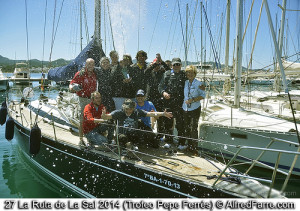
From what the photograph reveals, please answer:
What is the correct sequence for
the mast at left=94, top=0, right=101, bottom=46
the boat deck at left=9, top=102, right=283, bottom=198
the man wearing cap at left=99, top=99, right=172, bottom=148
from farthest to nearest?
the mast at left=94, top=0, right=101, bottom=46
the man wearing cap at left=99, top=99, right=172, bottom=148
the boat deck at left=9, top=102, right=283, bottom=198

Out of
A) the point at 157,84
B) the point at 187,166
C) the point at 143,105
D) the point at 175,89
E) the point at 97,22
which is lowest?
the point at 187,166

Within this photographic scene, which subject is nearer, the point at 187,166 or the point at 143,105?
the point at 187,166

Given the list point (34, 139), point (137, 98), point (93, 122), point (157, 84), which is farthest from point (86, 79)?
point (34, 139)

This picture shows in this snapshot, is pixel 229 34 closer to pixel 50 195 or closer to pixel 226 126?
pixel 226 126

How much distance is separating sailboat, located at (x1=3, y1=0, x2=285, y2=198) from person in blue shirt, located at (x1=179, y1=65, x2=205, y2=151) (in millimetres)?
522

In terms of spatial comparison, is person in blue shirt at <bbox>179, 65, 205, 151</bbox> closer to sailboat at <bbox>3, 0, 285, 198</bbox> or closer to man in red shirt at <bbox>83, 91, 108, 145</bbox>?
sailboat at <bbox>3, 0, 285, 198</bbox>

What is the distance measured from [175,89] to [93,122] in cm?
194

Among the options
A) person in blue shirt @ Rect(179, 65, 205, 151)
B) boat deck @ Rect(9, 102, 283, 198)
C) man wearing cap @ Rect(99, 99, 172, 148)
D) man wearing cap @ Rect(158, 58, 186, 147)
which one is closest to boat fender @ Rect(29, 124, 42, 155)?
boat deck @ Rect(9, 102, 283, 198)

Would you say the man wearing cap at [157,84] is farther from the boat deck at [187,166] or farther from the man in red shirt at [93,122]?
the man in red shirt at [93,122]

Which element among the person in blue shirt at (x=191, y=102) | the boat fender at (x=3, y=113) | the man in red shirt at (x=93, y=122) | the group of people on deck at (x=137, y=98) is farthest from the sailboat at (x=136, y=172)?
the boat fender at (x=3, y=113)

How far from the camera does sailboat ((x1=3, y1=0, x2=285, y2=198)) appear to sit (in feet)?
10.9

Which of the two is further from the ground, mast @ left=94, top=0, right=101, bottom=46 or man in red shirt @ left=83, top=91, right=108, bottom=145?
mast @ left=94, top=0, right=101, bottom=46

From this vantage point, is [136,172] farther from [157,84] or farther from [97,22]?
[97,22]

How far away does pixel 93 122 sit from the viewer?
460cm
